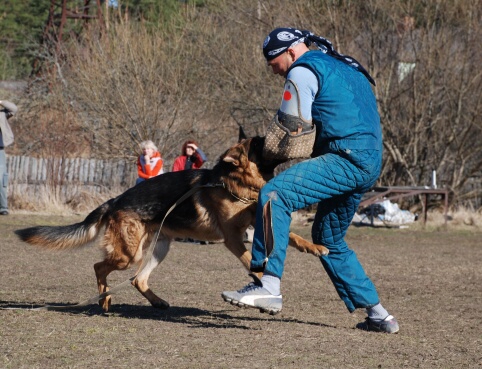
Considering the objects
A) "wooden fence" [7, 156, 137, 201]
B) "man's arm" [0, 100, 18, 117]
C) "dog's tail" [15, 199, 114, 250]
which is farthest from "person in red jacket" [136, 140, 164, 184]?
"dog's tail" [15, 199, 114, 250]

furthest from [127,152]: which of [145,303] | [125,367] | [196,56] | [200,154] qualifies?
[125,367]

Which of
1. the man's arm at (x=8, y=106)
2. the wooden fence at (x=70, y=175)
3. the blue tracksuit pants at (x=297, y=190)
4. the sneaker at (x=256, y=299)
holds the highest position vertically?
the blue tracksuit pants at (x=297, y=190)

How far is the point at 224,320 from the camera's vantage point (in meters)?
5.61

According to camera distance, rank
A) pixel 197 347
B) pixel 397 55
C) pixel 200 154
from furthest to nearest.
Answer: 1. pixel 397 55
2. pixel 200 154
3. pixel 197 347

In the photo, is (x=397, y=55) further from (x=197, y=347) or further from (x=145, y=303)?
(x=197, y=347)

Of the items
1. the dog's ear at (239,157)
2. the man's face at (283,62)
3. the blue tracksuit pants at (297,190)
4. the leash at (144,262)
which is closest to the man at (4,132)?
→ the leash at (144,262)

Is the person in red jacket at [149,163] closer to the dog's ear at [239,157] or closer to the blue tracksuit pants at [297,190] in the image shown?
the dog's ear at [239,157]

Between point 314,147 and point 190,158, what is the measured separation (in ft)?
25.4

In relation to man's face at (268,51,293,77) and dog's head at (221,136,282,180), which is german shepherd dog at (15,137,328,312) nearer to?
dog's head at (221,136,282,180)

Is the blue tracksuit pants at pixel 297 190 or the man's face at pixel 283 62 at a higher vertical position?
the man's face at pixel 283 62

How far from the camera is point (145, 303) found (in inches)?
257

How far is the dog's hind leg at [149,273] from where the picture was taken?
243 inches

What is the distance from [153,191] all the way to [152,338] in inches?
64.0

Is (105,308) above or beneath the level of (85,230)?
beneath
